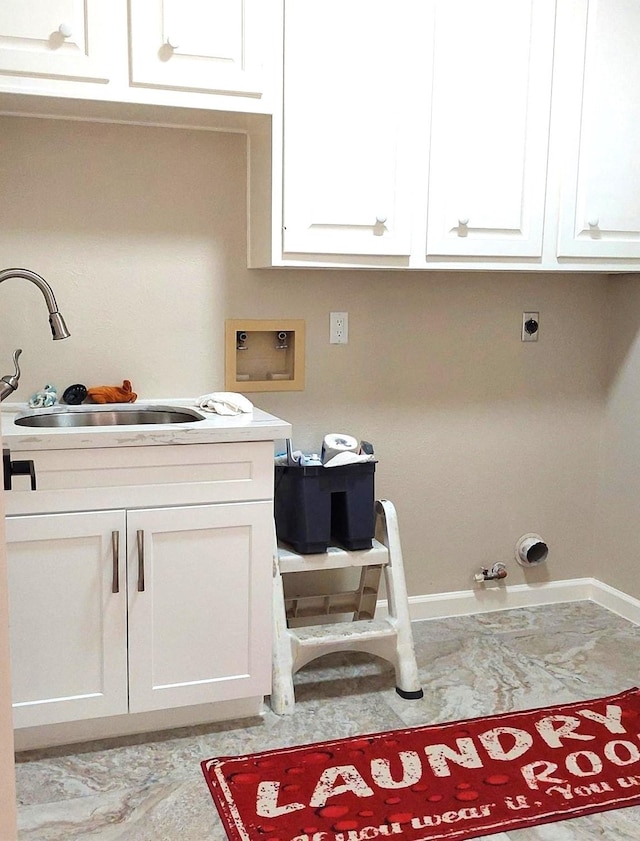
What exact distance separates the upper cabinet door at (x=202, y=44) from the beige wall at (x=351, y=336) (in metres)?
0.35

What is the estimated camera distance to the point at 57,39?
6.89 feet

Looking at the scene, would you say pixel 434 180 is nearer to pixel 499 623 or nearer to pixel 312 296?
pixel 312 296

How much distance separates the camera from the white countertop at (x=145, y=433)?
2.02 m

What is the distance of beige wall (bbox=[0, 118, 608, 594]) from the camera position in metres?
2.50

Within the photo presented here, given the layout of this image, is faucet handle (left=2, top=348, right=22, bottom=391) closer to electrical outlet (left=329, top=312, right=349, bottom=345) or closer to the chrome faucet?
the chrome faucet

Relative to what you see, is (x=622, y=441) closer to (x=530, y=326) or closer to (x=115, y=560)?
(x=530, y=326)

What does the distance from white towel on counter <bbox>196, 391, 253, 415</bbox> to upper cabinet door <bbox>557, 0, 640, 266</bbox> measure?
44.9 inches

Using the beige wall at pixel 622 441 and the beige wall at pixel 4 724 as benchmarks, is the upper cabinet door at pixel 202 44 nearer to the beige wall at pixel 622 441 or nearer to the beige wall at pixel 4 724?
the beige wall at pixel 622 441

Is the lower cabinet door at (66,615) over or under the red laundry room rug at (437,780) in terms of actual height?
over

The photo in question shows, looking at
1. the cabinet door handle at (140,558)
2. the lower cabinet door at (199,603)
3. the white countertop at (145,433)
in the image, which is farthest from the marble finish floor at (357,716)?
the white countertop at (145,433)

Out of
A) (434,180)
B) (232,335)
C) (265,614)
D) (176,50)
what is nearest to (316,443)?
(232,335)

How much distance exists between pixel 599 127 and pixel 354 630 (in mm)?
1756

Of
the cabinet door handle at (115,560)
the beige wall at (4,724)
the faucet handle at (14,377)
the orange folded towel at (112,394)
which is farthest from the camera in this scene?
the orange folded towel at (112,394)

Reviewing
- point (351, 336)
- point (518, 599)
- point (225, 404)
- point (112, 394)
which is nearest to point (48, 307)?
point (112, 394)
